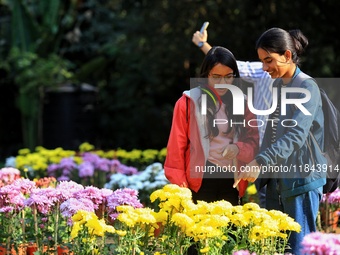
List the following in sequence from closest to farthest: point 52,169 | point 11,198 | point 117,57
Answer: point 11,198 → point 52,169 → point 117,57

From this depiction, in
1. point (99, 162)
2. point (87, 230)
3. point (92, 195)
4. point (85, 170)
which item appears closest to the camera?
point (87, 230)

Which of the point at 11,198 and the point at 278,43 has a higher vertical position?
the point at 278,43

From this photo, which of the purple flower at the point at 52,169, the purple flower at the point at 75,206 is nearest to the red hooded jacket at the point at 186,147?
the purple flower at the point at 75,206

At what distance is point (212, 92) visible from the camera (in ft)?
13.9

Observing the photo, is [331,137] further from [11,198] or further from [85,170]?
[85,170]

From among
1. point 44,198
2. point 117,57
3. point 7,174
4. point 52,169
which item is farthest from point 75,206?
point 117,57

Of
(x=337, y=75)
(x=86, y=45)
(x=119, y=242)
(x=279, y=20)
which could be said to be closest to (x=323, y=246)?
(x=119, y=242)

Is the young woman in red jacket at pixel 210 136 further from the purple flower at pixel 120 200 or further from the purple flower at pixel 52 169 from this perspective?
the purple flower at pixel 52 169

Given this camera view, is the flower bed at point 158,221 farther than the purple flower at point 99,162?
No

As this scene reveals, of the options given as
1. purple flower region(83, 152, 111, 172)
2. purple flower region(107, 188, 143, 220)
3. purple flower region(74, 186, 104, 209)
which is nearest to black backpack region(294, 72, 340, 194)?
purple flower region(107, 188, 143, 220)

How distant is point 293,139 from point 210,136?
572mm

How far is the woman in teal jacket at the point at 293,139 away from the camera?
3.82 meters

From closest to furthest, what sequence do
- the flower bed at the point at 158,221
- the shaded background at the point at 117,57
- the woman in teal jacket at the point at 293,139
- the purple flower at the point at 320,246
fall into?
the purple flower at the point at 320,246, the flower bed at the point at 158,221, the woman in teal jacket at the point at 293,139, the shaded background at the point at 117,57

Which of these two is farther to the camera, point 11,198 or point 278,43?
point 11,198
